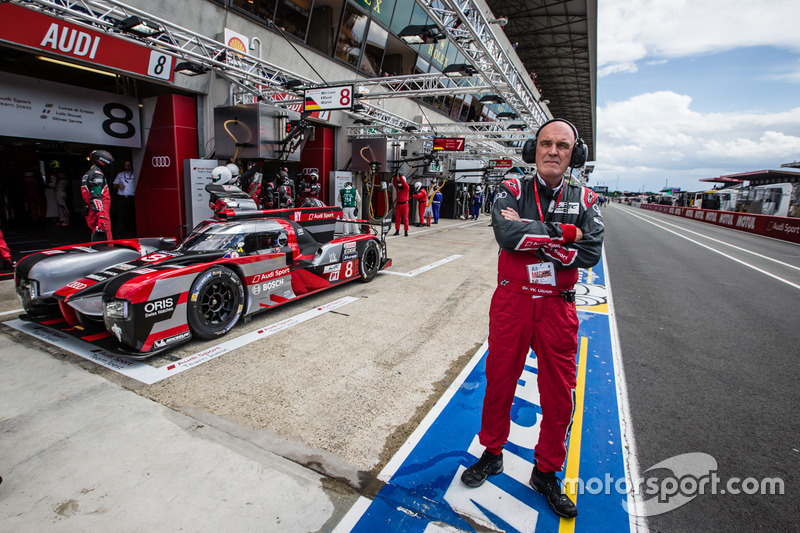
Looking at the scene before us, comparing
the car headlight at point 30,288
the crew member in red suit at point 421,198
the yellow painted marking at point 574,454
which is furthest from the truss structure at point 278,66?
the yellow painted marking at point 574,454

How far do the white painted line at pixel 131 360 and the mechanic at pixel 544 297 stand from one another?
8.19 ft

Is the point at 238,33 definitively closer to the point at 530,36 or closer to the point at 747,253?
the point at 747,253

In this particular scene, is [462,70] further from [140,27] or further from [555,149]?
[555,149]

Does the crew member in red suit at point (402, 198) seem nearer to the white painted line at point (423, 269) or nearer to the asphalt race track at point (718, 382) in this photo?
the white painted line at point (423, 269)

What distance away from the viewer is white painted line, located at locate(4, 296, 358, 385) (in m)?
3.13

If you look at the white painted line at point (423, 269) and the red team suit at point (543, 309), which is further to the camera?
the white painted line at point (423, 269)

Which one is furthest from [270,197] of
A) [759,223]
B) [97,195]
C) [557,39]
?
[557,39]

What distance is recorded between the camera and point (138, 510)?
1.82 meters

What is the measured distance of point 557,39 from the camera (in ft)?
87.2

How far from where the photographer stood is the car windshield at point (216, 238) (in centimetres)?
417

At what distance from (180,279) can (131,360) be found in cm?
78

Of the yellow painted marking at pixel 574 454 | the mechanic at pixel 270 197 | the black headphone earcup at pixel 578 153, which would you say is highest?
the black headphone earcup at pixel 578 153

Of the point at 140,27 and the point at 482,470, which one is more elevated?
the point at 140,27

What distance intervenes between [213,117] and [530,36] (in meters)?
24.8
